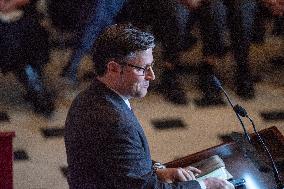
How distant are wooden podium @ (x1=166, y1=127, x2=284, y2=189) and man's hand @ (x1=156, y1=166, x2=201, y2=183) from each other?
0.11 meters

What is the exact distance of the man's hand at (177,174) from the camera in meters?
2.58

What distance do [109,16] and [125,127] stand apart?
2743 millimetres

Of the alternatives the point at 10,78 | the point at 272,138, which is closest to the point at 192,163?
the point at 272,138

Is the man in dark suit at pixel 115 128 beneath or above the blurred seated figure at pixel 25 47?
above

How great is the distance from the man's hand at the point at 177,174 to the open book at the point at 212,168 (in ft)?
0.11

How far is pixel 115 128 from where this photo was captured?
2.39 metres

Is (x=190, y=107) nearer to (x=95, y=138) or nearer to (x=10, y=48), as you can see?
(x=10, y=48)

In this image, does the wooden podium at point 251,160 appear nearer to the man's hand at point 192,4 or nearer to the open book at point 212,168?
the open book at point 212,168

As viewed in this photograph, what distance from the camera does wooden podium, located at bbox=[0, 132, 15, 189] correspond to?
10.6ft

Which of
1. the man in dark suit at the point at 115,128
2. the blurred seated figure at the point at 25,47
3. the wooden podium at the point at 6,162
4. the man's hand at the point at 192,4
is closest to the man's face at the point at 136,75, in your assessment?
the man in dark suit at the point at 115,128

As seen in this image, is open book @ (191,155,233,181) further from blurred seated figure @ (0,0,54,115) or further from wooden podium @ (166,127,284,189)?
blurred seated figure @ (0,0,54,115)

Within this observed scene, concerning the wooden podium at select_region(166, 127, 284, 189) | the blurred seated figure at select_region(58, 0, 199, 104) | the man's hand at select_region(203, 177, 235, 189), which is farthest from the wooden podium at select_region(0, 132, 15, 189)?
the blurred seated figure at select_region(58, 0, 199, 104)

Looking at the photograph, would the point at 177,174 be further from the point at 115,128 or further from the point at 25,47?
the point at 25,47

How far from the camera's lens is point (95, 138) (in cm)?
240
